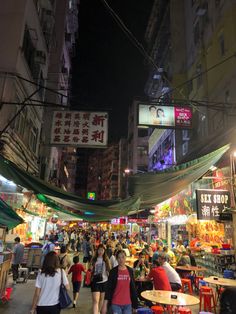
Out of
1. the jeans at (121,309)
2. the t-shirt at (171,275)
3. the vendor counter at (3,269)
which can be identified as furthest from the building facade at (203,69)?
the vendor counter at (3,269)

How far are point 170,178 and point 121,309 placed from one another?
133 inches

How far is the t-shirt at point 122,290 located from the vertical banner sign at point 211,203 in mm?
5708

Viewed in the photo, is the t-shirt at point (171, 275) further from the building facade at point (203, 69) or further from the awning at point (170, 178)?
the building facade at point (203, 69)

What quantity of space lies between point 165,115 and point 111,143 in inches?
3793

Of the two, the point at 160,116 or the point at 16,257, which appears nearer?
the point at 160,116

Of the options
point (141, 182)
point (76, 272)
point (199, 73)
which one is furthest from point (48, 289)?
point (199, 73)

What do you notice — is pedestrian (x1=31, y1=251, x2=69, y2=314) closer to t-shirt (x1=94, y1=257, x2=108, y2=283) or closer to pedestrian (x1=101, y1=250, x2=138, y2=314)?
pedestrian (x1=101, y1=250, x2=138, y2=314)

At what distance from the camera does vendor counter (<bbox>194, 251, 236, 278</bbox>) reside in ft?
35.0

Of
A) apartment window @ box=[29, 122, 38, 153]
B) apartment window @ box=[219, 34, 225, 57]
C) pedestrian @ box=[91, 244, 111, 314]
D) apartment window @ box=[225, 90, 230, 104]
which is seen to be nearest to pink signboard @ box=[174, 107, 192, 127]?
apartment window @ box=[225, 90, 230, 104]

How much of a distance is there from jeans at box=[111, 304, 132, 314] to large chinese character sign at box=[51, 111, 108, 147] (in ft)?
21.5

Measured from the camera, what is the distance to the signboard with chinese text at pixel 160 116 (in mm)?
11727

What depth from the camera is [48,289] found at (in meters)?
4.89

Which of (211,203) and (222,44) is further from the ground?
(222,44)

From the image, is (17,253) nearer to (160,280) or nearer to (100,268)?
(100,268)
